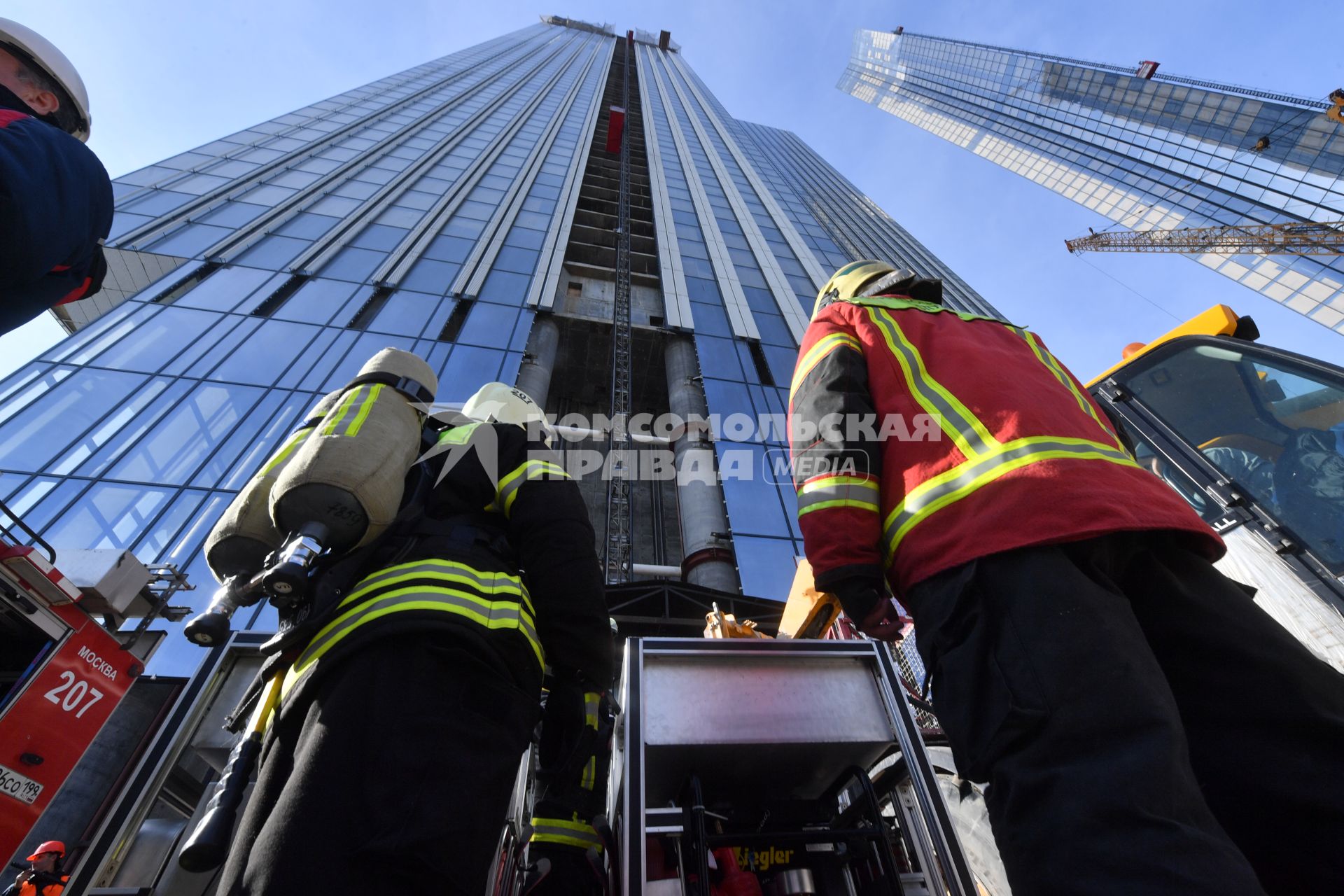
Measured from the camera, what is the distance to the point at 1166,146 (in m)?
34.9

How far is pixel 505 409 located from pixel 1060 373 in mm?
2452

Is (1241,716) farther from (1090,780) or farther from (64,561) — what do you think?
(64,561)

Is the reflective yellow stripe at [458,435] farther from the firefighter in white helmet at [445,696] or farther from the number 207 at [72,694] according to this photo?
the number 207 at [72,694]

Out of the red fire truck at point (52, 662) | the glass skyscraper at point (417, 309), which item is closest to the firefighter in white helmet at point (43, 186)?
the red fire truck at point (52, 662)

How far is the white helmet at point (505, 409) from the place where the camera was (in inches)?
110

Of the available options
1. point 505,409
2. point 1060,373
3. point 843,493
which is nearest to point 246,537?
point 505,409

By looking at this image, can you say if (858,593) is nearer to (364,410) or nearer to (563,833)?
(563,833)

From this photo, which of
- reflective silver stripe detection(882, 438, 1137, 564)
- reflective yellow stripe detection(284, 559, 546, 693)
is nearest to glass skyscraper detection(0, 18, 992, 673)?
reflective yellow stripe detection(284, 559, 546, 693)

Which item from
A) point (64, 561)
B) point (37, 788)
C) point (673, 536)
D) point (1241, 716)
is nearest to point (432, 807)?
point (1241, 716)

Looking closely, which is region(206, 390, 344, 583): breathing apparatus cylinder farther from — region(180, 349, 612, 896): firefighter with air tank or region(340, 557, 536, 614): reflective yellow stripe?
region(340, 557, 536, 614): reflective yellow stripe

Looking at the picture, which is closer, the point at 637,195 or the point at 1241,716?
the point at 1241,716

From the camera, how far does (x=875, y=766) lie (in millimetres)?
2389

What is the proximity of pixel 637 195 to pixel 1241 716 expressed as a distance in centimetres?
2457

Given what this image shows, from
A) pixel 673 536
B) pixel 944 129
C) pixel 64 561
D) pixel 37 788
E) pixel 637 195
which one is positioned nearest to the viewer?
pixel 37 788
